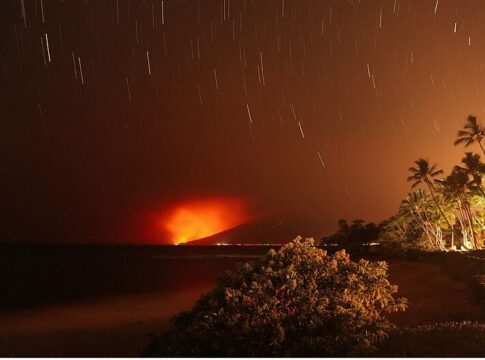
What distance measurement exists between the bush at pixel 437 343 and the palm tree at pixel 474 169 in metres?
36.2

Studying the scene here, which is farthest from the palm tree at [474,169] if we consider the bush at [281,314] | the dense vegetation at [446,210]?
the bush at [281,314]

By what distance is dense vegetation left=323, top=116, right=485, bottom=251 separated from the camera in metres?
44.0

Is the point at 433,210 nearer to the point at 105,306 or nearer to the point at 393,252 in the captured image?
the point at 393,252

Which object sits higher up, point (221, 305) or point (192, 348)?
point (221, 305)

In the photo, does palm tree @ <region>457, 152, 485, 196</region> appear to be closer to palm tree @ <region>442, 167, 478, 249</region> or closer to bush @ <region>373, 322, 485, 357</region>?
palm tree @ <region>442, 167, 478, 249</region>

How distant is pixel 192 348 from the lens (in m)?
9.98

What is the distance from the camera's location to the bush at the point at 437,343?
304 inches

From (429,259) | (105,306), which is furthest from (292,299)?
(429,259)

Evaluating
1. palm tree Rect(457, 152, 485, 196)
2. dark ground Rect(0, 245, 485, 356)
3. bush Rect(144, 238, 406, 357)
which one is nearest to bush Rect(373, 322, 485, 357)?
bush Rect(144, 238, 406, 357)

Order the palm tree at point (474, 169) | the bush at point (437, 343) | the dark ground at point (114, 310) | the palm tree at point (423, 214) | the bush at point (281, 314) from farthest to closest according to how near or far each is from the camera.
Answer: the palm tree at point (423, 214) → the palm tree at point (474, 169) → the dark ground at point (114, 310) → the bush at point (281, 314) → the bush at point (437, 343)

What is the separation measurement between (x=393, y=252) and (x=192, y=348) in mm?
46567

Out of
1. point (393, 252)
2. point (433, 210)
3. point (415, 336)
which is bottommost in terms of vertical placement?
point (415, 336)

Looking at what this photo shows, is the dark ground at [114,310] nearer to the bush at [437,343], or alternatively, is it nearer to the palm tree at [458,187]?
the bush at [437,343]

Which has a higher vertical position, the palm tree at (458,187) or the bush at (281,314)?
the palm tree at (458,187)
